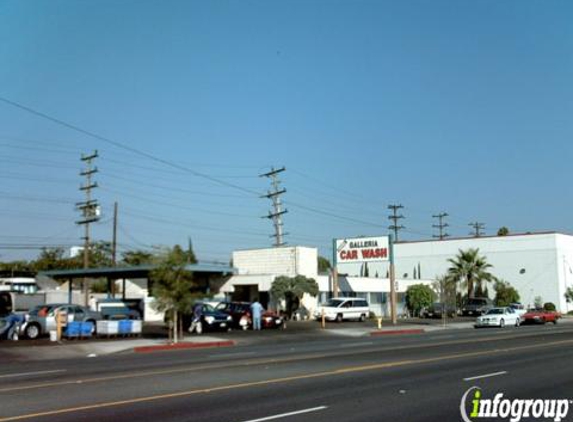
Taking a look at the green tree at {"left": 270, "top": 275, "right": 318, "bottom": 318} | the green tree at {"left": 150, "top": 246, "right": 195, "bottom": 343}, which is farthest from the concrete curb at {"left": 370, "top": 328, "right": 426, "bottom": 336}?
the green tree at {"left": 150, "top": 246, "right": 195, "bottom": 343}

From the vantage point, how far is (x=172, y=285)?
97.2 ft

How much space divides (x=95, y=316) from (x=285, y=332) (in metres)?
10.1

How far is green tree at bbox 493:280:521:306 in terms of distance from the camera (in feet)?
227

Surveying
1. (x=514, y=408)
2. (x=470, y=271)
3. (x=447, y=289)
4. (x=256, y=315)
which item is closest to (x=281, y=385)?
(x=514, y=408)

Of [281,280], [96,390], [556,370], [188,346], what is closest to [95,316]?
[188,346]

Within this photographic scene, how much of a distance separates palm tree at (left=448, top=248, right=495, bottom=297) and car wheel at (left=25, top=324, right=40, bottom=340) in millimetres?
47079

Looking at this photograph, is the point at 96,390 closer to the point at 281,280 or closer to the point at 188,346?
the point at 188,346

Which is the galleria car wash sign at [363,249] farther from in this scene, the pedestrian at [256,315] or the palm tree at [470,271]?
the palm tree at [470,271]

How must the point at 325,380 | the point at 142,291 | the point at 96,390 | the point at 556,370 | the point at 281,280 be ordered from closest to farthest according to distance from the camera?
the point at 96,390
the point at 325,380
the point at 556,370
the point at 281,280
the point at 142,291

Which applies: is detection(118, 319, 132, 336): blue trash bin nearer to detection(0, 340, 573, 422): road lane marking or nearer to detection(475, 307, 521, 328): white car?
detection(0, 340, 573, 422): road lane marking

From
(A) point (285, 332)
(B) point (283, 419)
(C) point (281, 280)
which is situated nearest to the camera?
(B) point (283, 419)

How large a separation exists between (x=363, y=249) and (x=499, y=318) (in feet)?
40.9

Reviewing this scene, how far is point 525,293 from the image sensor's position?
72.5m

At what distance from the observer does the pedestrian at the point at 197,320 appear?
36.8 m
